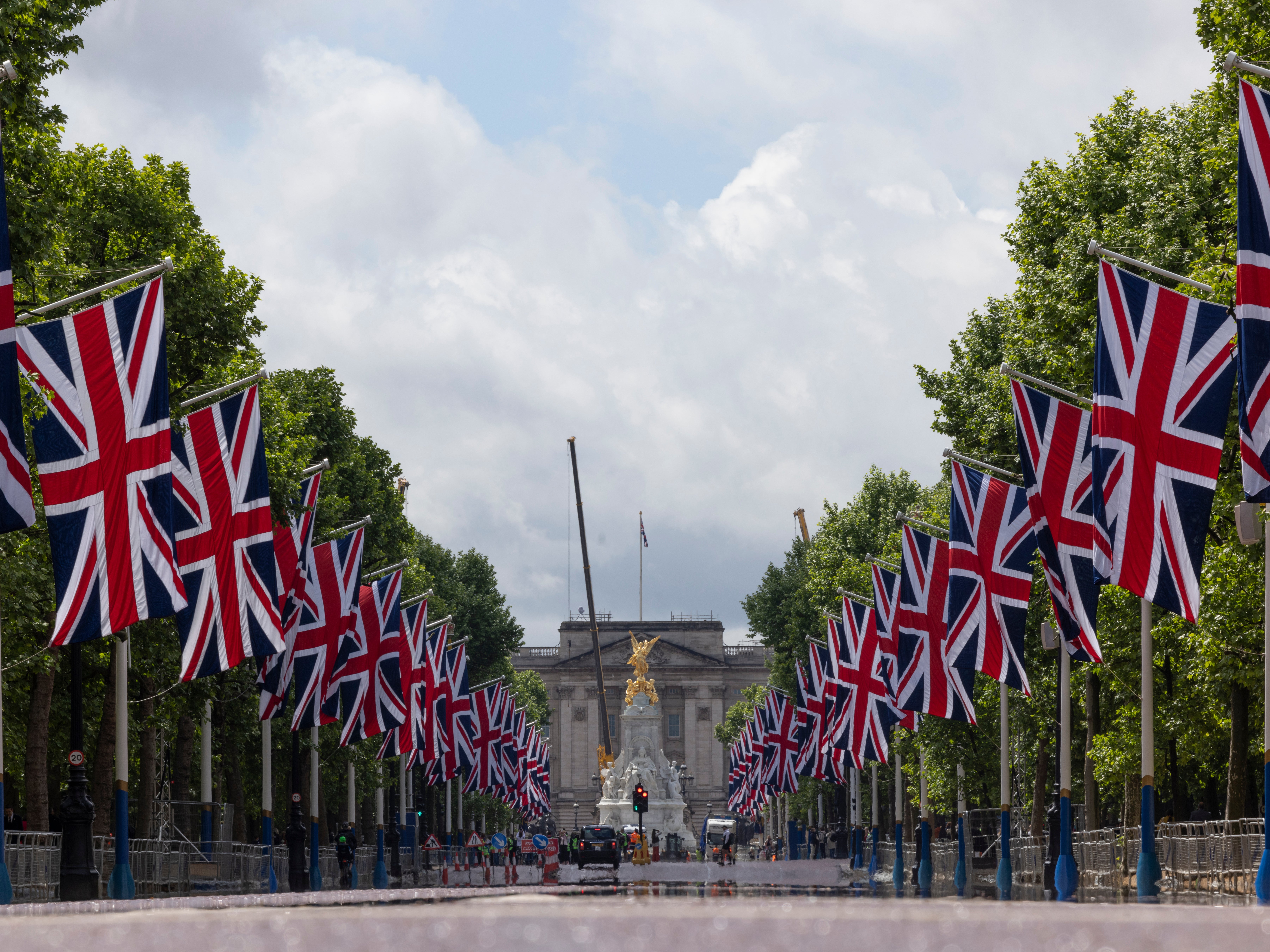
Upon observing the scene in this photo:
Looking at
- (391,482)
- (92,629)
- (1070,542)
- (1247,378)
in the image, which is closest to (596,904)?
(1247,378)

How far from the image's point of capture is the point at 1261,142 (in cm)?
1712

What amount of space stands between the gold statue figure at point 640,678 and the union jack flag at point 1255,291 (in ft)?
354

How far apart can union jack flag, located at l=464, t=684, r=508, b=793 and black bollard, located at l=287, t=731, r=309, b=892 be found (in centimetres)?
1570

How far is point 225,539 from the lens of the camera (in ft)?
81.9

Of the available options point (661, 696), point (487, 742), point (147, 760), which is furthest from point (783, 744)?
point (661, 696)

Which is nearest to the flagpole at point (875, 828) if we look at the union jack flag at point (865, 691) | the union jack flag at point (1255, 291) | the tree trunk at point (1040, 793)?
the tree trunk at point (1040, 793)

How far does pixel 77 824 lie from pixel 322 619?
8.51 m

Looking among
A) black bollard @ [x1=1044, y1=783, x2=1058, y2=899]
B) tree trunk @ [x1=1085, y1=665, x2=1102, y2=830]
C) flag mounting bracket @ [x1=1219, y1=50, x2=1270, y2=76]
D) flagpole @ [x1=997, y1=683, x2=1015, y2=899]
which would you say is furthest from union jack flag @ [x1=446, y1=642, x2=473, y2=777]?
flag mounting bracket @ [x1=1219, y1=50, x2=1270, y2=76]

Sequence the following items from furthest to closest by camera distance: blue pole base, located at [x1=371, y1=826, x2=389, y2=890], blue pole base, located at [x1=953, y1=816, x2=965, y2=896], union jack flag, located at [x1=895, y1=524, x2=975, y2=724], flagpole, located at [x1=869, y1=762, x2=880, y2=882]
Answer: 1. flagpole, located at [x1=869, y1=762, x2=880, y2=882]
2. blue pole base, located at [x1=371, y1=826, x2=389, y2=890]
3. blue pole base, located at [x1=953, y1=816, x2=965, y2=896]
4. union jack flag, located at [x1=895, y1=524, x2=975, y2=724]

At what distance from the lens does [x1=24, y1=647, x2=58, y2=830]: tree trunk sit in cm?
3306

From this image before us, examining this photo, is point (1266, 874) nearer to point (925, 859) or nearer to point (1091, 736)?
point (1091, 736)

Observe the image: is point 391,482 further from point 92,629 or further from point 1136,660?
point 92,629

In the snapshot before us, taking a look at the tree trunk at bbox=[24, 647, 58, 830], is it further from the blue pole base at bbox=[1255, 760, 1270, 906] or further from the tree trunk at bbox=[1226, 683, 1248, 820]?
the tree trunk at bbox=[1226, 683, 1248, 820]

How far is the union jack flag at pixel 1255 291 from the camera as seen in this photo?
673 inches
